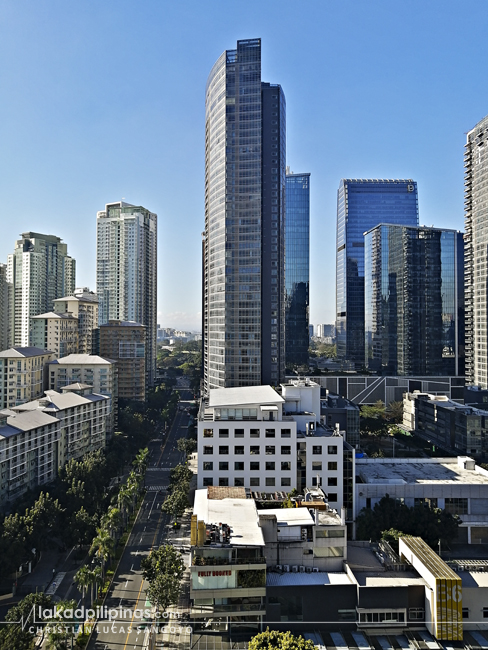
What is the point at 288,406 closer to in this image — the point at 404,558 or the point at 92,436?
the point at 404,558

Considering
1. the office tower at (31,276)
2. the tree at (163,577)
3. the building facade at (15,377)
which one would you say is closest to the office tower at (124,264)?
the office tower at (31,276)

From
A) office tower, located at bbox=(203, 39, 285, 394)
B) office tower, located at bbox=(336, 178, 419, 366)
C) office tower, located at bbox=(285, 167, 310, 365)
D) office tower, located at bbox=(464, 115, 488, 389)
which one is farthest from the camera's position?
office tower, located at bbox=(336, 178, 419, 366)

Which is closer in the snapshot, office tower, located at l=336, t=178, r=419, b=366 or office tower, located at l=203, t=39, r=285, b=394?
office tower, located at l=203, t=39, r=285, b=394

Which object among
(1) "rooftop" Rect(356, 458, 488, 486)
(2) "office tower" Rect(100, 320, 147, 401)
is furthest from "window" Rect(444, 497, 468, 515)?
(2) "office tower" Rect(100, 320, 147, 401)

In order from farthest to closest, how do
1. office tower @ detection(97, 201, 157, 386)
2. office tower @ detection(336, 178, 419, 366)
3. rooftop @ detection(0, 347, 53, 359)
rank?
office tower @ detection(336, 178, 419, 366) → office tower @ detection(97, 201, 157, 386) → rooftop @ detection(0, 347, 53, 359)

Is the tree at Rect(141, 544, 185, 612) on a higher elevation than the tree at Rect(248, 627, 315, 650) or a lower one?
lower

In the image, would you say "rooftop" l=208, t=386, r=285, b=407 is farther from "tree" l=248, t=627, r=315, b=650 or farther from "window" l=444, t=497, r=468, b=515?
"tree" l=248, t=627, r=315, b=650
